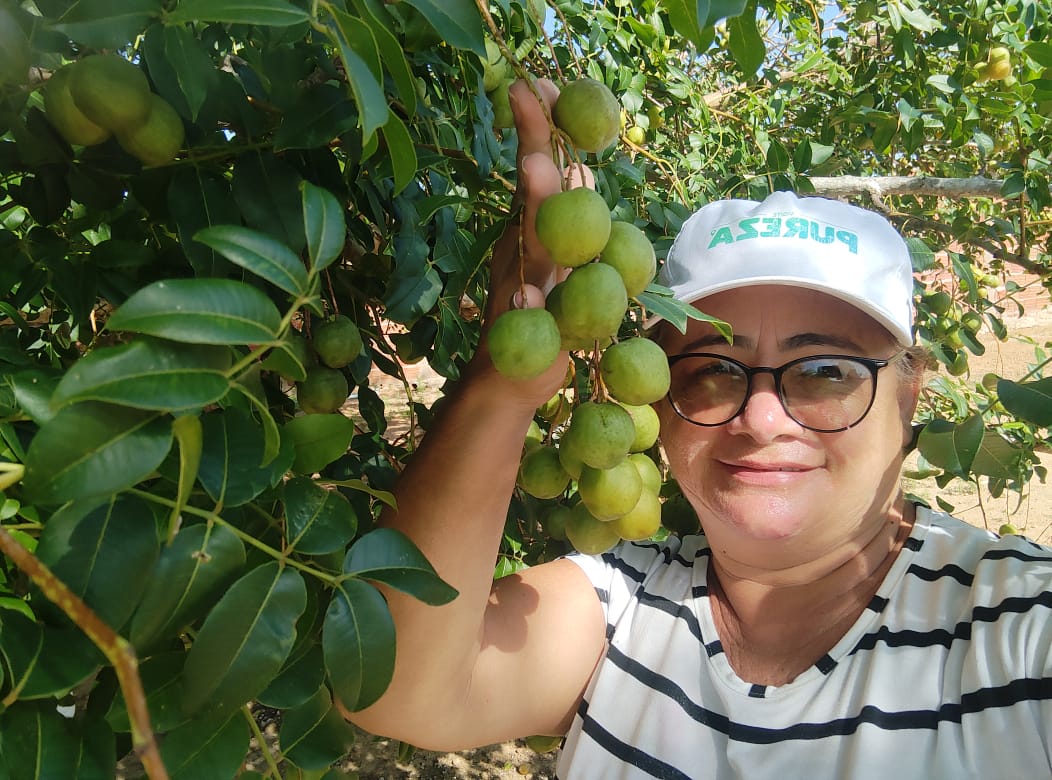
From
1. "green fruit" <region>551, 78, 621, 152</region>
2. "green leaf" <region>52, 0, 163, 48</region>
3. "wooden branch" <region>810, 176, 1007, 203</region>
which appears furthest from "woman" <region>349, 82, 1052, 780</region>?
"wooden branch" <region>810, 176, 1007, 203</region>

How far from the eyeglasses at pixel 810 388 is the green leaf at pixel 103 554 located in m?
1.27

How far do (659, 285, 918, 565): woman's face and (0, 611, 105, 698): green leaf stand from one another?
128 cm

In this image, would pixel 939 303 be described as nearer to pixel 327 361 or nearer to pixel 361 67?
pixel 327 361

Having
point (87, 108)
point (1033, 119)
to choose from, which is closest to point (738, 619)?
point (87, 108)

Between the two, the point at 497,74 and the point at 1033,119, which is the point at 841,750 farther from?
the point at 1033,119

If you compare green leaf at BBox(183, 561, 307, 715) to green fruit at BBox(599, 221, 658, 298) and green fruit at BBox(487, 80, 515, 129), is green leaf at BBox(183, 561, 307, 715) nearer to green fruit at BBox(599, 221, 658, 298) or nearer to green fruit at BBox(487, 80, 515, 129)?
green fruit at BBox(599, 221, 658, 298)

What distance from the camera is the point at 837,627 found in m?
1.60

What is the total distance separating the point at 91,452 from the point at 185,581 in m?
0.17

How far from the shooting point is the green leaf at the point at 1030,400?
1.06 meters

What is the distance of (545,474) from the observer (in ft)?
4.38

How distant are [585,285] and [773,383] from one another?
0.81m

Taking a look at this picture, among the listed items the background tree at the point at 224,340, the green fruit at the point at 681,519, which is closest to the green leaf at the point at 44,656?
the background tree at the point at 224,340

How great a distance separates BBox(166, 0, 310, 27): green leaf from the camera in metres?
0.64

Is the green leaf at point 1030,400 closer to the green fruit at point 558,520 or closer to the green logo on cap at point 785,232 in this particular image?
the green logo on cap at point 785,232
